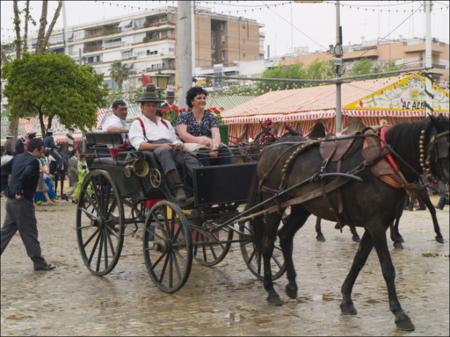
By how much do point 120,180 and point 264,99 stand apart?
17026mm

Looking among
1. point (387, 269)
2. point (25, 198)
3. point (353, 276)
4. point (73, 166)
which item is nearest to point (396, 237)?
point (353, 276)

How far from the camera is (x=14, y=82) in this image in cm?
1980

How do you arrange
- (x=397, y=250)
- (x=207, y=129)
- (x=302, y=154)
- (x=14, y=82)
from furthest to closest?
(x=14, y=82)
(x=397, y=250)
(x=207, y=129)
(x=302, y=154)

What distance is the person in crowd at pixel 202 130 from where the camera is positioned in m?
7.57

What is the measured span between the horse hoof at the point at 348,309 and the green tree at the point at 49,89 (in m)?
14.8

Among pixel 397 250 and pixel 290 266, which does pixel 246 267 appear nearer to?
pixel 290 266

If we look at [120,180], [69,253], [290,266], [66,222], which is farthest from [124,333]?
[66,222]

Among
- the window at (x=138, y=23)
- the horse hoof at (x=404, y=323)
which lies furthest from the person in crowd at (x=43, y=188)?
the window at (x=138, y=23)

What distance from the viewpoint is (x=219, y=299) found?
271 inches

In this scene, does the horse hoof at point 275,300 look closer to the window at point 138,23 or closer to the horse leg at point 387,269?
the horse leg at point 387,269

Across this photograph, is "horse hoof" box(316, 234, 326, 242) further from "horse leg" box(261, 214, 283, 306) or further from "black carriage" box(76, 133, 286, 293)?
"horse leg" box(261, 214, 283, 306)

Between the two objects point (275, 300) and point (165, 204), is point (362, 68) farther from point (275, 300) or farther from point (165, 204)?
point (275, 300)

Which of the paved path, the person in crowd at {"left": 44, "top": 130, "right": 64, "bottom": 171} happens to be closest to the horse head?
the paved path

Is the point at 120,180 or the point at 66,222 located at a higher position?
the point at 120,180
